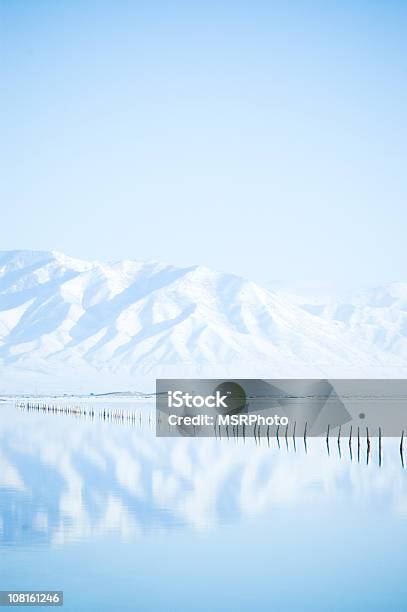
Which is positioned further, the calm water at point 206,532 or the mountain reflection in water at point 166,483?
the mountain reflection in water at point 166,483

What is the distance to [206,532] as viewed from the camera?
28.0m

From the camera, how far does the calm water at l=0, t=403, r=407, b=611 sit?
21172mm

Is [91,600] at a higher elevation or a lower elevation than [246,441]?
lower

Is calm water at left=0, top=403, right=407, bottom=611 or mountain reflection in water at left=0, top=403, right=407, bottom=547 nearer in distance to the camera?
calm water at left=0, top=403, right=407, bottom=611

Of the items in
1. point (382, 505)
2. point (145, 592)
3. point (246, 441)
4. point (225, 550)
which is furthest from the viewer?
point (246, 441)

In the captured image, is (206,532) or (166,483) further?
(166,483)

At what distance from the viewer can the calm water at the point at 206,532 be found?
21.2 metres

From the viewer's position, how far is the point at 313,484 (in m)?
40.5

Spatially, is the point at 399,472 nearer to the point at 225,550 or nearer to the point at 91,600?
the point at 225,550

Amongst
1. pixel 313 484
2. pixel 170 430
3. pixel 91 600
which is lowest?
pixel 91 600

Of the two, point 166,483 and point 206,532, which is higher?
point 166,483

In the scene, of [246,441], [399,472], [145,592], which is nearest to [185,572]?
[145,592]

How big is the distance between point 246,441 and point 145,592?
4758cm

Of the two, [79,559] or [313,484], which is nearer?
[79,559]
